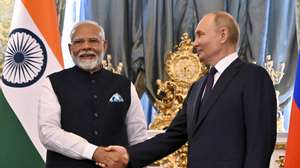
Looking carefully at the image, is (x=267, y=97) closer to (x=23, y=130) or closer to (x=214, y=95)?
(x=214, y=95)

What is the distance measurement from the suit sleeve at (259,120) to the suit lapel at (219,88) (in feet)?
0.34

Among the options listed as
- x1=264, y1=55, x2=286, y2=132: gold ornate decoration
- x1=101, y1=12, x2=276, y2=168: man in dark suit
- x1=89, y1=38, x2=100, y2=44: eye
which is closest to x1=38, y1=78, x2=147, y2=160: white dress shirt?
x1=89, y1=38, x2=100, y2=44: eye

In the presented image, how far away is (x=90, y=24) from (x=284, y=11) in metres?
2.23

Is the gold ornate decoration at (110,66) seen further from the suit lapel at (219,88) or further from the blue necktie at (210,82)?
the suit lapel at (219,88)

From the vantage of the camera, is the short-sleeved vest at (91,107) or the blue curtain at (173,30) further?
the blue curtain at (173,30)

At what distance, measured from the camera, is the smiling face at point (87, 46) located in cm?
276

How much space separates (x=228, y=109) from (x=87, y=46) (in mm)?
800

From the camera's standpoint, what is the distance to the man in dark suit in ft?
7.54

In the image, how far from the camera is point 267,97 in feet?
7.61

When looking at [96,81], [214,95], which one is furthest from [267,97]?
[96,81]

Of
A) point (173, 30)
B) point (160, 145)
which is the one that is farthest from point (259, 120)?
point (173, 30)

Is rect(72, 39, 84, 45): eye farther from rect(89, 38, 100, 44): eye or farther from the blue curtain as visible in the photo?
the blue curtain

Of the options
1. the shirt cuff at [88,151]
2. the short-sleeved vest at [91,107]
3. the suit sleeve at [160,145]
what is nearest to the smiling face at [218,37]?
the suit sleeve at [160,145]

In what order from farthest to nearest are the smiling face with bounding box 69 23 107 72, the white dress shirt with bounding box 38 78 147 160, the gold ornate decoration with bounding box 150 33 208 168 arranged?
the gold ornate decoration with bounding box 150 33 208 168
the smiling face with bounding box 69 23 107 72
the white dress shirt with bounding box 38 78 147 160
